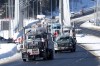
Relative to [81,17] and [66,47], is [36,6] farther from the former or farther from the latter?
[66,47]

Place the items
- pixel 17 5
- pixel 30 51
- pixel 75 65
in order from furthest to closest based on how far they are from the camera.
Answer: pixel 17 5 < pixel 30 51 < pixel 75 65

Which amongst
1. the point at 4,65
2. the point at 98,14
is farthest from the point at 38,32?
the point at 98,14

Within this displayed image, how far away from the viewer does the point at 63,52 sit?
149 ft

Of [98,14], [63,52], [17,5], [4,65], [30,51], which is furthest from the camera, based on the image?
[98,14]

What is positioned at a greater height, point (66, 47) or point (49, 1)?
point (49, 1)

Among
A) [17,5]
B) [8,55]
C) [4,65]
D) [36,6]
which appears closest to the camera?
[4,65]

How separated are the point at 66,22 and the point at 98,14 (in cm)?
6827

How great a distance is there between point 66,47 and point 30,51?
10101mm

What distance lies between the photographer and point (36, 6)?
171 meters

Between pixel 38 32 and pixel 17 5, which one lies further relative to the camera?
pixel 17 5

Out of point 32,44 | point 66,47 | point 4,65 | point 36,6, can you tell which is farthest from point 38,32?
point 36,6

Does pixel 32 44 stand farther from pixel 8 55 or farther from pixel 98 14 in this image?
pixel 98 14

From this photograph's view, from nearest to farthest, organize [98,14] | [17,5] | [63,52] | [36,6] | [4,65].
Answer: [4,65] → [63,52] → [17,5] → [98,14] → [36,6]

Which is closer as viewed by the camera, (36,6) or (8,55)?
(8,55)
